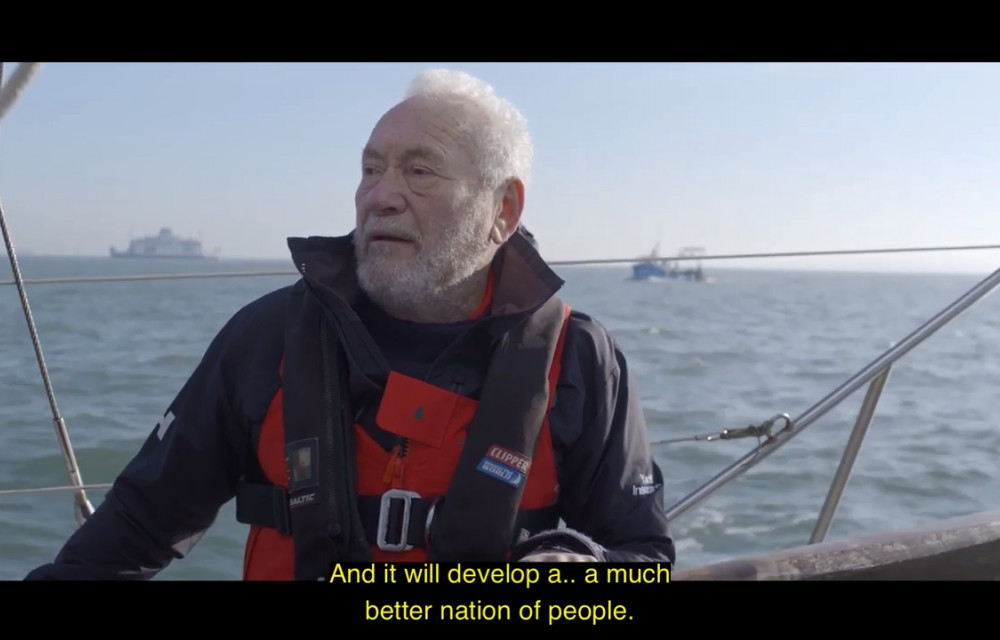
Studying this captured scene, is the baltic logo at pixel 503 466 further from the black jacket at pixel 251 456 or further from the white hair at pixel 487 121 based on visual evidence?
the white hair at pixel 487 121

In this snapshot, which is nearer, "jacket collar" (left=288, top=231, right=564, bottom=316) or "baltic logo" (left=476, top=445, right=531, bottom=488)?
"baltic logo" (left=476, top=445, right=531, bottom=488)

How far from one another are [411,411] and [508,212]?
16.9 inches

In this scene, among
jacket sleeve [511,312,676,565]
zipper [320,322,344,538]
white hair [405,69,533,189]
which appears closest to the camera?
zipper [320,322,344,538]

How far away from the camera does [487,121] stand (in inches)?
64.7

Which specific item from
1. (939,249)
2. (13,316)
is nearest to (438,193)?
(939,249)

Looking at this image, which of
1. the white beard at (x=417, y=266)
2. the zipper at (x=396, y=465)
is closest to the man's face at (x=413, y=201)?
the white beard at (x=417, y=266)

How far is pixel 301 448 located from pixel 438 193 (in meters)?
0.45

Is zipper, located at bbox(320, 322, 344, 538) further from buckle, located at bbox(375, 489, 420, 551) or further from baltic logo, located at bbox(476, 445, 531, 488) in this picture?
baltic logo, located at bbox(476, 445, 531, 488)

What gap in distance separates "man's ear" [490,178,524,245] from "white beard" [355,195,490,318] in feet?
0.20

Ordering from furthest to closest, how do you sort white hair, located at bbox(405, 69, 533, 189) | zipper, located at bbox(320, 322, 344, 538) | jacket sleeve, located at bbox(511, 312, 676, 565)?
white hair, located at bbox(405, 69, 533, 189), jacket sleeve, located at bbox(511, 312, 676, 565), zipper, located at bbox(320, 322, 344, 538)

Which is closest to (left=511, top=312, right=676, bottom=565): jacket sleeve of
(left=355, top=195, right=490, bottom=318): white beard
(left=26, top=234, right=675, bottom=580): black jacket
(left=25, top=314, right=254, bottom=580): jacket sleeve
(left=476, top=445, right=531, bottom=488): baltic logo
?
(left=26, top=234, right=675, bottom=580): black jacket

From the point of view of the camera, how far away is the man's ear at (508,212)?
5.59 ft

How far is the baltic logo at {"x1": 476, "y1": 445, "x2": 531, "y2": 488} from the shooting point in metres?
1.43
